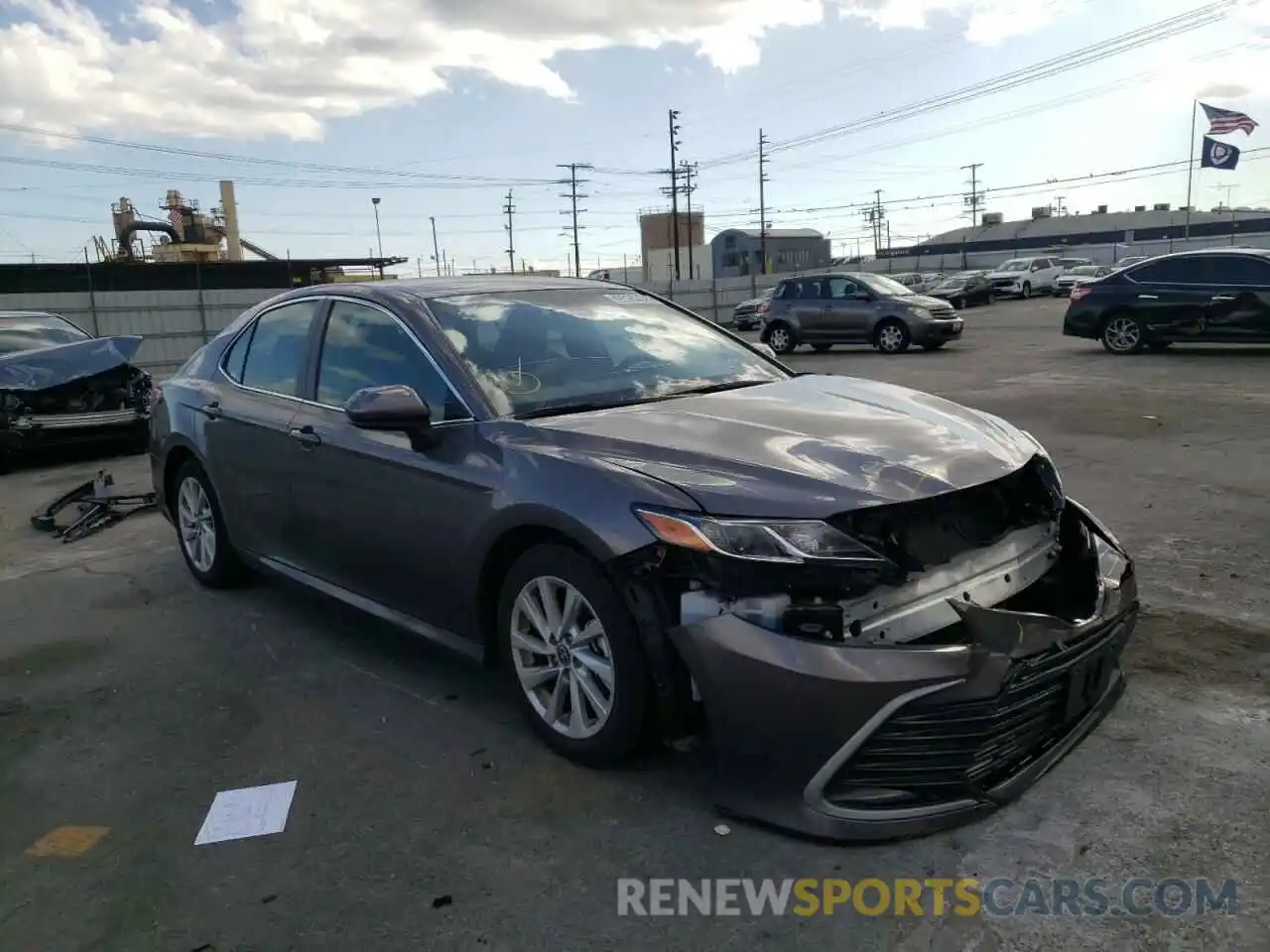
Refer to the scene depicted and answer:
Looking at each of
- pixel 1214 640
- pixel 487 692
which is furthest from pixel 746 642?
pixel 1214 640

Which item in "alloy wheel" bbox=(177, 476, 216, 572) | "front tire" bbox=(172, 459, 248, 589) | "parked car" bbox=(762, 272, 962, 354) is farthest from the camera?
"parked car" bbox=(762, 272, 962, 354)

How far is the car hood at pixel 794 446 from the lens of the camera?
2.86 metres

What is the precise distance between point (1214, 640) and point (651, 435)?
2.59 meters

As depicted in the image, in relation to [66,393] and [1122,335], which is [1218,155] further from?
[66,393]

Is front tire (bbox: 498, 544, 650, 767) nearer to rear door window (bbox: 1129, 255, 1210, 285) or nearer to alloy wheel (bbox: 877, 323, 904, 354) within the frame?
rear door window (bbox: 1129, 255, 1210, 285)

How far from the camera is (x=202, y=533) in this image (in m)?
5.47

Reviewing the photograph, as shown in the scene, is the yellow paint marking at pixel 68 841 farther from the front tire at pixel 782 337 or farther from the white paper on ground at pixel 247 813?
the front tire at pixel 782 337

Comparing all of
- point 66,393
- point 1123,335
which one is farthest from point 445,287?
point 1123,335

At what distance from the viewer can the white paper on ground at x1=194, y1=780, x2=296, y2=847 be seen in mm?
3047

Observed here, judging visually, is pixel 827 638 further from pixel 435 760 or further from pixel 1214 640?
pixel 1214 640

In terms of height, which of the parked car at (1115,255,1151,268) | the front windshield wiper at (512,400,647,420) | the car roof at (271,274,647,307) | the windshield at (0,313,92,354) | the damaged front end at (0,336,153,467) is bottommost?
the damaged front end at (0,336,153,467)

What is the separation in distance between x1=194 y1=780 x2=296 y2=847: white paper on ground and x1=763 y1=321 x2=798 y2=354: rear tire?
59.2 ft

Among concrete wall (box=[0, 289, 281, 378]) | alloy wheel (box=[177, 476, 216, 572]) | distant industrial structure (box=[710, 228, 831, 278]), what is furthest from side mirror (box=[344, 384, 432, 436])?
distant industrial structure (box=[710, 228, 831, 278])

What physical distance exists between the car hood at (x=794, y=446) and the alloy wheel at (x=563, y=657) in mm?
477
